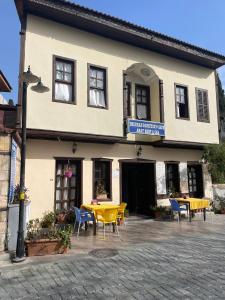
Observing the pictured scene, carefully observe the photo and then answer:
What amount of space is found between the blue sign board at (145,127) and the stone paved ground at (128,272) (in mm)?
5183

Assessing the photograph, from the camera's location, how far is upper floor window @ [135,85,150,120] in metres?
14.3

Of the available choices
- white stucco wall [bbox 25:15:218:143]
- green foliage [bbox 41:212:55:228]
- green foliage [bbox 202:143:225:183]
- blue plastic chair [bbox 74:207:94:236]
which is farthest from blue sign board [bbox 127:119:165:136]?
green foliage [bbox 41:212:55:228]

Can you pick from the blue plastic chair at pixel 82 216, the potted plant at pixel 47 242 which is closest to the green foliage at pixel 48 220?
the blue plastic chair at pixel 82 216

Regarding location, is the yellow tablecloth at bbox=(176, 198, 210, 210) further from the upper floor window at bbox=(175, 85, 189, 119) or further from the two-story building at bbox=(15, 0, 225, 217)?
the upper floor window at bbox=(175, 85, 189, 119)

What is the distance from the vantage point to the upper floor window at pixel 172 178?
14.8m

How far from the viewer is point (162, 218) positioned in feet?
44.3

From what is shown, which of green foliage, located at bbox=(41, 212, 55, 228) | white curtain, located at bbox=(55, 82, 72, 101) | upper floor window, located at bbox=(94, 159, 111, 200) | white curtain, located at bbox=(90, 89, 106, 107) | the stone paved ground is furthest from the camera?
upper floor window, located at bbox=(94, 159, 111, 200)

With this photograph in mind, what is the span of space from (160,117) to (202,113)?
3328mm

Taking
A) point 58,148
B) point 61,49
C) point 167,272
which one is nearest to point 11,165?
point 58,148

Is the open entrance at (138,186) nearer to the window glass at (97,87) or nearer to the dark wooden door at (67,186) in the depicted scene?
the dark wooden door at (67,186)

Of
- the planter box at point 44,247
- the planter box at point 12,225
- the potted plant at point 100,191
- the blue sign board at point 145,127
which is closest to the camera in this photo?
the planter box at point 44,247

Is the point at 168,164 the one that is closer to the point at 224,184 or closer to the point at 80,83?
the point at 224,184

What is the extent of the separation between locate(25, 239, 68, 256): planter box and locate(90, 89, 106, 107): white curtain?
6.46m

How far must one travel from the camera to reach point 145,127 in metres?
12.9
